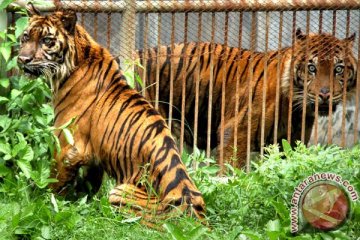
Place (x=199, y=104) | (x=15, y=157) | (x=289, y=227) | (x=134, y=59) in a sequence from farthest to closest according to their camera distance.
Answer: (x=199, y=104) < (x=134, y=59) < (x=15, y=157) < (x=289, y=227)

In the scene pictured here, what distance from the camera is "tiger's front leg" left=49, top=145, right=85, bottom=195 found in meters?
7.93

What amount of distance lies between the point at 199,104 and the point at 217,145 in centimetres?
41

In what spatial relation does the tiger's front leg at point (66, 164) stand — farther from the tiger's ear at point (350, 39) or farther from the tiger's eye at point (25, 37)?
the tiger's ear at point (350, 39)

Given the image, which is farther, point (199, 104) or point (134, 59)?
point (199, 104)

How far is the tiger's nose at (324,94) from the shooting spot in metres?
9.45

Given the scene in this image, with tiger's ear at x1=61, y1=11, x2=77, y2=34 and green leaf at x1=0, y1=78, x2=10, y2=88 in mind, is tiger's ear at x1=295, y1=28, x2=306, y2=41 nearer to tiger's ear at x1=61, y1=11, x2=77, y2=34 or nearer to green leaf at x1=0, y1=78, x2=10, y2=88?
tiger's ear at x1=61, y1=11, x2=77, y2=34

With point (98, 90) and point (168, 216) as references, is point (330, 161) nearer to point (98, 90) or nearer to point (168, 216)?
point (168, 216)

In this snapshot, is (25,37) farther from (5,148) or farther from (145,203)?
(145,203)

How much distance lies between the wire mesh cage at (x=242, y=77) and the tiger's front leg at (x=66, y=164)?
143 cm

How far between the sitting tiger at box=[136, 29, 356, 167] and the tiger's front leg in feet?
5.26

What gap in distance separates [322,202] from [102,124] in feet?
6.32

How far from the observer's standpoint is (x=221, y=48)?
9.81m

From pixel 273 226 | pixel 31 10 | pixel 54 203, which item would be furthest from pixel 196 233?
pixel 31 10

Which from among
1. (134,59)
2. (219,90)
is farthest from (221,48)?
(134,59)
